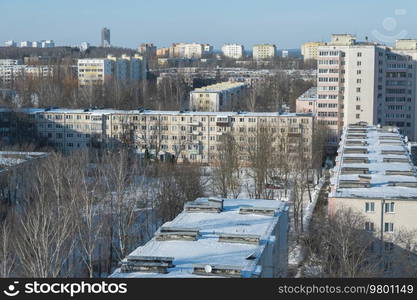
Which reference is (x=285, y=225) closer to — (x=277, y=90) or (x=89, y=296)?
(x=89, y=296)

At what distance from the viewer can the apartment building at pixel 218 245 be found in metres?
3.79

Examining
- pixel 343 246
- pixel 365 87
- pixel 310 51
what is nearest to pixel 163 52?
pixel 310 51

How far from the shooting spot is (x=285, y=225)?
5.87 metres

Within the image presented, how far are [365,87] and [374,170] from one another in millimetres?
6676

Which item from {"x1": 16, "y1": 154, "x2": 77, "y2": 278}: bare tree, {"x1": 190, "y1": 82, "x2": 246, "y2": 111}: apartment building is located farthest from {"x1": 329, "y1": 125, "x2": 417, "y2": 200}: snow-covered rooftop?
{"x1": 190, "y1": 82, "x2": 246, "y2": 111}: apartment building

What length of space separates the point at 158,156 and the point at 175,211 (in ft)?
15.3

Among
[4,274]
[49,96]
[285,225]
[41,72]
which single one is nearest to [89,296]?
[4,274]

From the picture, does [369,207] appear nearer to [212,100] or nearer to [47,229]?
[47,229]

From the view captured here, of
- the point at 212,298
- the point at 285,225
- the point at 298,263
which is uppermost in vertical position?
the point at 212,298

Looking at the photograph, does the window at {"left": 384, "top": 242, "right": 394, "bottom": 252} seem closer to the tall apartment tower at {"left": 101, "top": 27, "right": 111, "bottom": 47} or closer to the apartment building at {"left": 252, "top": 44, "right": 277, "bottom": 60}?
the apartment building at {"left": 252, "top": 44, "right": 277, "bottom": 60}

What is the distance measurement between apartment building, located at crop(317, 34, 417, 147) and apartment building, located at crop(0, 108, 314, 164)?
162 cm

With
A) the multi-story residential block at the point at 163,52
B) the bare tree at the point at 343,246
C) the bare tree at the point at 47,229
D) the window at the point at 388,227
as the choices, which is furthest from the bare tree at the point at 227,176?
the multi-story residential block at the point at 163,52

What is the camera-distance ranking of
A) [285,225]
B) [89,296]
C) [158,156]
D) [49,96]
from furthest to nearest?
[49,96] → [158,156] → [285,225] → [89,296]

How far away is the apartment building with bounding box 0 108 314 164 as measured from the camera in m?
12.6
